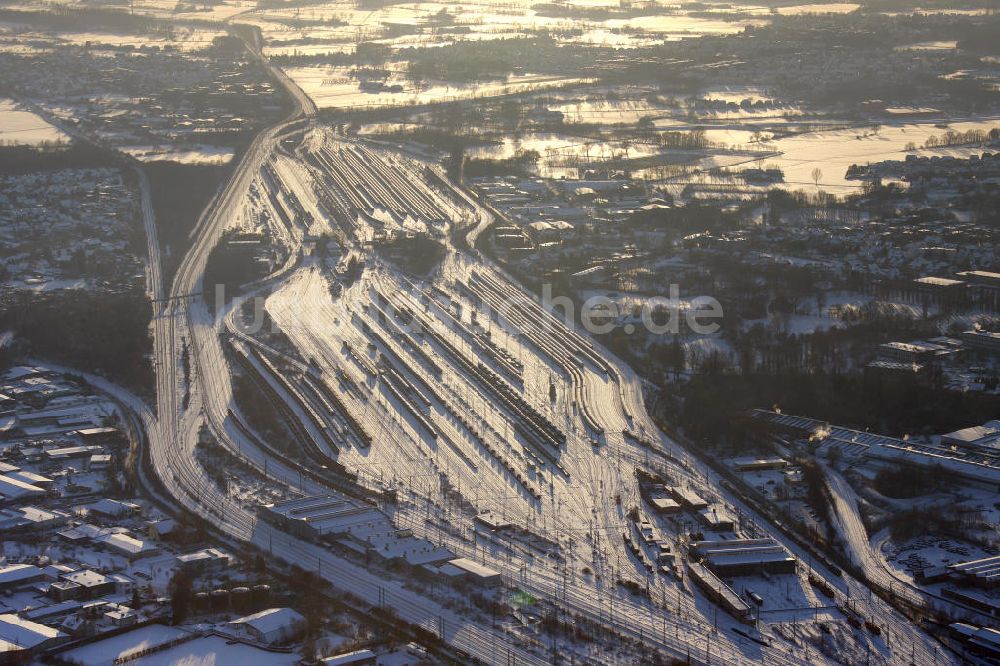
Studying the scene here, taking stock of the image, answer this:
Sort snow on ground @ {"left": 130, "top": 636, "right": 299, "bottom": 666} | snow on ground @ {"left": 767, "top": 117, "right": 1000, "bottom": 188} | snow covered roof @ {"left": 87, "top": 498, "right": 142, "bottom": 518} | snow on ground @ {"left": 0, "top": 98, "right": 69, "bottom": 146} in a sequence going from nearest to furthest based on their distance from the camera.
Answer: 1. snow on ground @ {"left": 130, "top": 636, "right": 299, "bottom": 666}
2. snow covered roof @ {"left": 87, "top": 498, "right": 142, "bottom": 518}
3. snow on ground @ {"left": 767, "top": 117, "right": 1000, "bottom": 188}
4. snow on ground @ {"left": 0, "top": 98, "right": 69, "bottom": 146}

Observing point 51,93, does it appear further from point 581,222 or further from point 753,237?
point 753,237

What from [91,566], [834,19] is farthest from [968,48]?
[91,566]

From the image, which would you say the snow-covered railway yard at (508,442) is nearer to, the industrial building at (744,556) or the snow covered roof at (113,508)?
the industrial building at (744,556)

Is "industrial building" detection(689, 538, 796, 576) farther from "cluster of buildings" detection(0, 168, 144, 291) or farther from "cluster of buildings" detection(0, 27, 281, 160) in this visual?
"cluster of buildings" detection(0, 27, 281, 160)

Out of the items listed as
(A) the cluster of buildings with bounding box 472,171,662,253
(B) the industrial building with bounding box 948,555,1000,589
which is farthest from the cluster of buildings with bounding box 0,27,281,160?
(B) the industrial building with bounding box 948,555,1000,589

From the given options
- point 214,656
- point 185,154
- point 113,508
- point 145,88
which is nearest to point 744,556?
point 214,656

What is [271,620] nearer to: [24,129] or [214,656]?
[214,656]

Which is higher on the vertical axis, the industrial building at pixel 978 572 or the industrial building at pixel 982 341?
the industrial building at pixel 982 341

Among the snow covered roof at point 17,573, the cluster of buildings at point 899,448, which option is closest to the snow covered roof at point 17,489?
the snow covered roof at point 17,573
